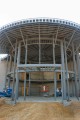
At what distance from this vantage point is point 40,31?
2452 cm

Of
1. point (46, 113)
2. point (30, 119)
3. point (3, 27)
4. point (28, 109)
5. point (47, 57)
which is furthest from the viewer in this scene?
point (47, 57)

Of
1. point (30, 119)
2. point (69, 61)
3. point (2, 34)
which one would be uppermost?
point (2, 34)

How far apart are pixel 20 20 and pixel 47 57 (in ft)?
56.5

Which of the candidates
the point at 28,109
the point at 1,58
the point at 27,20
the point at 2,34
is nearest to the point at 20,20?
the point at 27,20

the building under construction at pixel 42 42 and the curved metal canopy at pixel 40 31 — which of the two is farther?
the building under construction at pixel 42 42

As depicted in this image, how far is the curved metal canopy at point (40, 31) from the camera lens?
22156 millimetres

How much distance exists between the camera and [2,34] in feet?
84.8

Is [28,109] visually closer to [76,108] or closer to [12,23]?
[76,108]

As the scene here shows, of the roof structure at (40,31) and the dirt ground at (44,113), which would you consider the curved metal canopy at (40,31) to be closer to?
the roof structure at (40,31)

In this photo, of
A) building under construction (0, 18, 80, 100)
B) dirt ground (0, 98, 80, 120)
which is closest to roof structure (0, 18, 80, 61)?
building under construction (0, 18, 80, 100)

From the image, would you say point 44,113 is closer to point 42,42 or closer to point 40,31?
point 40,31

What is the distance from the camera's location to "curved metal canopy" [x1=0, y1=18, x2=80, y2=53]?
72.7ft

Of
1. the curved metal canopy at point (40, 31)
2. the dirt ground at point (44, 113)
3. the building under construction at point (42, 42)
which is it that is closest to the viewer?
the dirt ground at point (44, 113)

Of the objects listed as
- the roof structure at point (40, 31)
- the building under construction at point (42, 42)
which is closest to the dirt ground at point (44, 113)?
the building under construction at point (42, 42)
